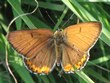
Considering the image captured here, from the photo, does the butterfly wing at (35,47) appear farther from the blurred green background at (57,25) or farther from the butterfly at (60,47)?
the blurred green background at (57,25)

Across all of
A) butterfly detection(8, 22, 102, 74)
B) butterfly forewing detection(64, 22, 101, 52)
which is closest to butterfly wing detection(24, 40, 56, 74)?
butterfly detection(8, 22, 102, 74)

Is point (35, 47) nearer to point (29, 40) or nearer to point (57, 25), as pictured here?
point (29, 40)

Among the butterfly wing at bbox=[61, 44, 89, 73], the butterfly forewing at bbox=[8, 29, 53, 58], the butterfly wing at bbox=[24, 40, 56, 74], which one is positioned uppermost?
the butterfly forewing at bbox=[8, 29, 53, 58]

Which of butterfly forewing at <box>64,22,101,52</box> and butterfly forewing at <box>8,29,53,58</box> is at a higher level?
butterfly forewing at <box>8,29,53,58</box>

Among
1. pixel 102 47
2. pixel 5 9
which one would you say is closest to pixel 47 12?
pixel 5 9

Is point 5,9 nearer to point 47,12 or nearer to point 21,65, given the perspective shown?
point 47,12

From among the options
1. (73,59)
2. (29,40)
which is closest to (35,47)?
(29,40)

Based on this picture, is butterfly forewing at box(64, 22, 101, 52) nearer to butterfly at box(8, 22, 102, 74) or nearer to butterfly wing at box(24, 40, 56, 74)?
butterfly at box(8, 22, 102, 74)

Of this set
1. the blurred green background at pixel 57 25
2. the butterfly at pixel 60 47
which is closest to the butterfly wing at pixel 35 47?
the butterfly at pixel 60 47
